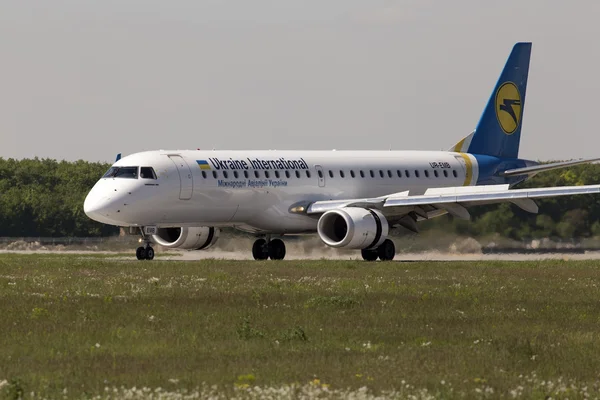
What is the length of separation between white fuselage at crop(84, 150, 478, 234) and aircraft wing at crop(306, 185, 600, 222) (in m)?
1.31

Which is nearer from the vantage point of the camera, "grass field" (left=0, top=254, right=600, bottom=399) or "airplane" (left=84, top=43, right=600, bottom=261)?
"grass field" (left=0, top=254, right=600, bottom=399)

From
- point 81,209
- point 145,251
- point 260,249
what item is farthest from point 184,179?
point 81,209

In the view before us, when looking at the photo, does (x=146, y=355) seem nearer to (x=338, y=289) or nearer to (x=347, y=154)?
(x=338, y=289)

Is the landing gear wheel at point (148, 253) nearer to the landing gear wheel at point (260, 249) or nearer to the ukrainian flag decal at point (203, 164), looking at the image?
the ukrainian flag decal at point (203, 164)

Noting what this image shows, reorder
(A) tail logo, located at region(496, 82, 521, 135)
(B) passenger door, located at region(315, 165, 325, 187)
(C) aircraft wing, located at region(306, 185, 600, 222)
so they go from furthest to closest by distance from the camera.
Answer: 1. (A) tail logo, located at region(496, 82, 521, 135)
2. (B) passenger door, located at region(315, 165, 325, 187)
3. (C) aircraft wing, located at region(306, 185, 600, 222)

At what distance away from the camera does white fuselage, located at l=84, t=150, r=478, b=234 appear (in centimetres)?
4159

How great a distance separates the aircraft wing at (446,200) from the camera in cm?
4372

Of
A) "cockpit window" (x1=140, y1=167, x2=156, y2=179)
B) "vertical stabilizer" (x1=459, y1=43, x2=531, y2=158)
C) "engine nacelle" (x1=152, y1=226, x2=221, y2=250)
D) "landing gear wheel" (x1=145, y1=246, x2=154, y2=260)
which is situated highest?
"vertical stabilizer" (x1=459, y1=43, x2=531, y2=158)

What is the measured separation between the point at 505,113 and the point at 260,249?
13577mm

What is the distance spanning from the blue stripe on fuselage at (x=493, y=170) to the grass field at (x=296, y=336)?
19167 millimetres

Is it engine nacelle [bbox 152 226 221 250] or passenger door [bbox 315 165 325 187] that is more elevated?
passenger door [bbox 315 165 325 187]

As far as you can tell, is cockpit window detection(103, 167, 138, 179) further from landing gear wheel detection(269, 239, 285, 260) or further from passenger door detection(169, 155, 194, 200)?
A: landing gear wheel detection(269, 239, 285, 260)

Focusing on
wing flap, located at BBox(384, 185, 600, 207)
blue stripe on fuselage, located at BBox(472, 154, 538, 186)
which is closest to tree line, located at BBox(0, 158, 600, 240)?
blue stripe on fuselage, located at BBox(472, 154, 538, 186)

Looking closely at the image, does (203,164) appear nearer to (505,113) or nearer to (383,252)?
(383,252)
